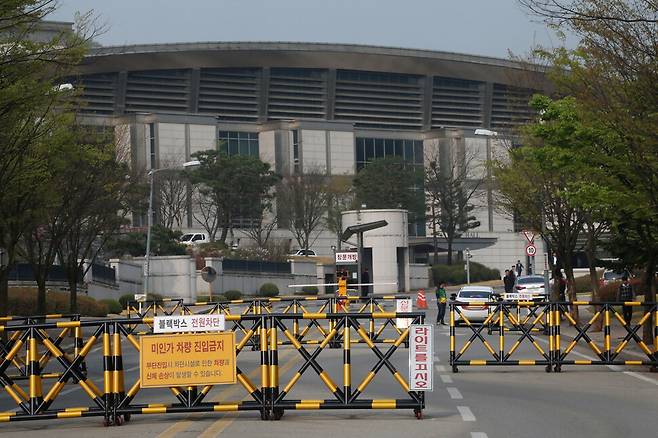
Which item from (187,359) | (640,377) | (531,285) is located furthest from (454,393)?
(531,285)

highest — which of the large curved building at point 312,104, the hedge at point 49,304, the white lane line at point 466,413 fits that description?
the large curved building at point 312,104

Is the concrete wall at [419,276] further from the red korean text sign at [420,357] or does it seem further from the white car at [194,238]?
the red korean text sign at [420,357]

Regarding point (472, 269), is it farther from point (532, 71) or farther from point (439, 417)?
point (439, 417)

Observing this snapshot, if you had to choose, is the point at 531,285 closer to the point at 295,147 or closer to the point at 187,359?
the point at 187,359

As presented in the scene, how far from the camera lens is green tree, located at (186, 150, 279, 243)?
8931cm

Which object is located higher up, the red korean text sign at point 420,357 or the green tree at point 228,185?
the green tree at point 228,185

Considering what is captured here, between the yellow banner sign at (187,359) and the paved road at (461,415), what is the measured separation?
553 millimetres

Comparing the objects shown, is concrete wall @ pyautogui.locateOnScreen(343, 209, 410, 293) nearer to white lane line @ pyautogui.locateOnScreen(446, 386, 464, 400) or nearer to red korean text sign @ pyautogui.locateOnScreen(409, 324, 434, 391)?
white lane line @ pyautogui.locateOnScreen(446, 386, 464, 400)

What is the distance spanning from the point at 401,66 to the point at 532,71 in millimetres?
81459

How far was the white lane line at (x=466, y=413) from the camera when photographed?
15.2 m

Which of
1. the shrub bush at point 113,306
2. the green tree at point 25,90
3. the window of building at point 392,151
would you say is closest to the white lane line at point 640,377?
the green tree at point 25,90

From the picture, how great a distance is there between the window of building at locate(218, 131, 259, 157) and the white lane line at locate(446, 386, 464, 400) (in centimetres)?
8852

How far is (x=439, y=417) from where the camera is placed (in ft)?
50.3

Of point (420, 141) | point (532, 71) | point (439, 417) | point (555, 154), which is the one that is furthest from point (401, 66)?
point (439, 417)
